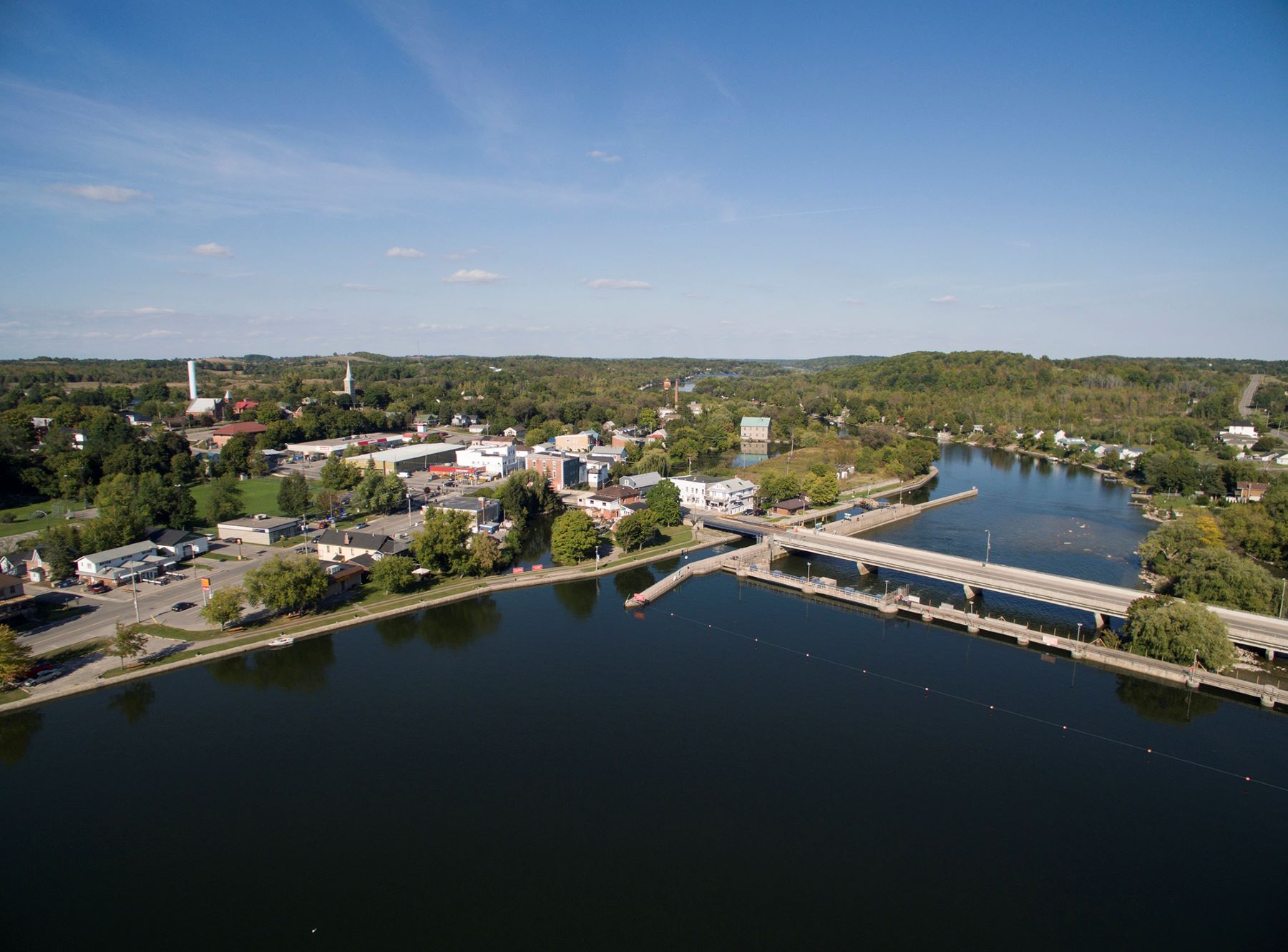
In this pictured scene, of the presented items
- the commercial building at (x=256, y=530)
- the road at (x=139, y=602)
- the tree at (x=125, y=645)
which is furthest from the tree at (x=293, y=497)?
the tree at (x=125, y=645)

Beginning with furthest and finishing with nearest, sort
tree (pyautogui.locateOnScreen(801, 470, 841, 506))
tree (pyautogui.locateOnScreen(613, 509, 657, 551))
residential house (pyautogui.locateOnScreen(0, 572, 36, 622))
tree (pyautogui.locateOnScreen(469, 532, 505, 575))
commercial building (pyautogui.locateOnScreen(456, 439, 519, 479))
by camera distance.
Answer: commercial building (pyautogui.locateOnScreen(456, 439, 519, 479)) → tree (pyautogui.locateOnScreen(801, 470, 841, 506)) → tree (pyautogui.locateOnScreen(613, 509, 657, 551)) → tree (pyautogui.locateOnScreen(469, 532, 505, 575)) → residential house (pyautogui.locateOnScreen(0, 572, 36, 622))

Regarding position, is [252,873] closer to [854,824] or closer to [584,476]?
[854,824]

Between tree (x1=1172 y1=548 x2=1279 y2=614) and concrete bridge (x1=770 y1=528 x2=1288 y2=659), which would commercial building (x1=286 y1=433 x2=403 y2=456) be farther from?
tree (x1=1172 y1=548 x2=1279 y2=614)

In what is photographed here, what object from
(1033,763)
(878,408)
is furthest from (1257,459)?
(1033,763)

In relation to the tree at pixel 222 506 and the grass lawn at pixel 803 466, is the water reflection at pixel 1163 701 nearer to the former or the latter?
the grass lawn at pixel 803 466

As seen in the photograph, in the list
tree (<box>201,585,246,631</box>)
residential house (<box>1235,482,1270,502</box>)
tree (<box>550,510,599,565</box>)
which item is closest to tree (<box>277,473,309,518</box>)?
tree (<box>201,585,246,631</box>)

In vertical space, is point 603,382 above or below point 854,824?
above

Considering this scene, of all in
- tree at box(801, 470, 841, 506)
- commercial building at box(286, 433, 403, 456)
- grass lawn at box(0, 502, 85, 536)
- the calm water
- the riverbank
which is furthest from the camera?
commercial building at box(286, 433, 403, 456)
